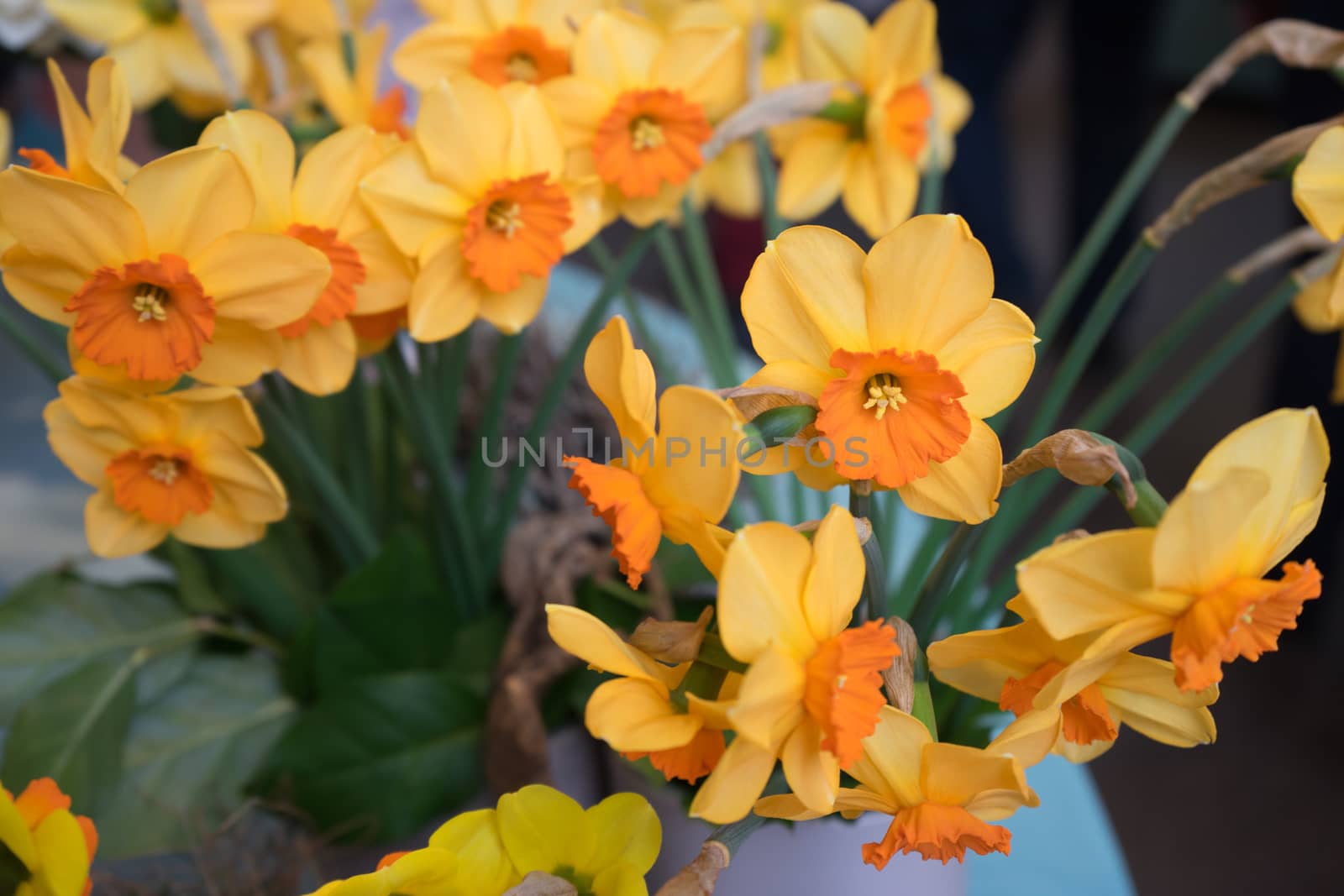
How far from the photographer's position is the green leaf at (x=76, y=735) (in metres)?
0.50

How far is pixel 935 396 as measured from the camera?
0.30 metres

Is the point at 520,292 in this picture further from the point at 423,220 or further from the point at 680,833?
the point at 680,833

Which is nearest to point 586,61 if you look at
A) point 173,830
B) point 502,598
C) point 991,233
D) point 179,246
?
point 179,246

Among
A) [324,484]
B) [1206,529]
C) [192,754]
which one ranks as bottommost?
[192,754]

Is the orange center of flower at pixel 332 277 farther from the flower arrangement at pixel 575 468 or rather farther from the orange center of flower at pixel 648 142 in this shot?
the orange center of flower at pixel 648 142

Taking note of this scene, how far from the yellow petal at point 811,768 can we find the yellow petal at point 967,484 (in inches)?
2.9


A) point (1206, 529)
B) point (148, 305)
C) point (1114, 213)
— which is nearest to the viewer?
point (1206, 529)

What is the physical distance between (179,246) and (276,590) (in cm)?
27

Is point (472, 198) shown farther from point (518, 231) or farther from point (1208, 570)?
point (1208, 570)

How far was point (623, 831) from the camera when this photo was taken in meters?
0.32

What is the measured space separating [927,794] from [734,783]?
6cm

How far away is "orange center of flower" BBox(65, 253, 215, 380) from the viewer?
344 mm

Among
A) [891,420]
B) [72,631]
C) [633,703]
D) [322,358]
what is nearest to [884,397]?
[891,420]

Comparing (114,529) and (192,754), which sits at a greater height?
(114,529)
